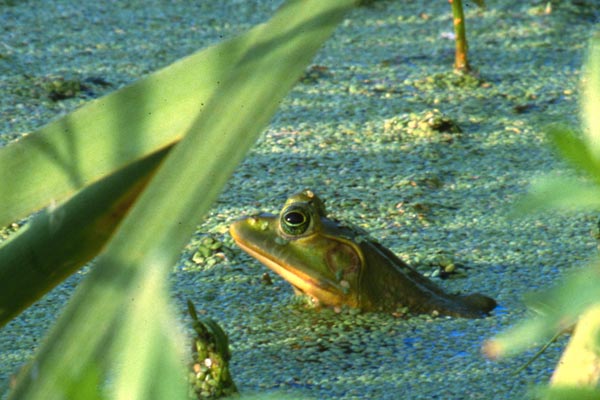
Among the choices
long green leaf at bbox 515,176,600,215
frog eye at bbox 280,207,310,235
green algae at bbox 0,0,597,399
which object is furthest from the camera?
frog eye at bbox 280,207,310,235

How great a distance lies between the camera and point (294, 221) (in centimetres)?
205

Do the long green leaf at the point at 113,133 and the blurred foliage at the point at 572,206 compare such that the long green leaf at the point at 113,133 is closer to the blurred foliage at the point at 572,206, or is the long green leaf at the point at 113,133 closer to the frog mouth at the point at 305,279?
the blurred foliage at the point at 572,206

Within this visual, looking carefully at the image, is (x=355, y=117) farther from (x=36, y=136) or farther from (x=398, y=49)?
(x=36, y=136)

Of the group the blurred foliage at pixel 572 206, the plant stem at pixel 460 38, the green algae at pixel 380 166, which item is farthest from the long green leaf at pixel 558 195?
the plant stem at pixel 460 38

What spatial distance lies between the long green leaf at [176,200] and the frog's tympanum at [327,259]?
1.53 metres

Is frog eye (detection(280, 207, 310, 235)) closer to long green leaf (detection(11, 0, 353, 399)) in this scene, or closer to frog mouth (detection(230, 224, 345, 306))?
frog mouth (detection(230, 224, 345, 306))

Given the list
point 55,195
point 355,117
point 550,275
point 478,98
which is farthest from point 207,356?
point 478,98

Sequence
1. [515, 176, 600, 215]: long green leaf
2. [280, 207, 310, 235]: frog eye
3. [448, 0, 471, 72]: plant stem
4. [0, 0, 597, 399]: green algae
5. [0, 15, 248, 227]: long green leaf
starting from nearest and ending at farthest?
[515, 176, 600, 215]: long green leaf → [0, 15, 248, 227]: long green leaf → [0, 0, 597, 399]: green algae → [280, 207, 310, 235]: frog eye → [448, 0, 471, 72]: plant stem

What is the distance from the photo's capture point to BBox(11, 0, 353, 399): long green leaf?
1.35 ft

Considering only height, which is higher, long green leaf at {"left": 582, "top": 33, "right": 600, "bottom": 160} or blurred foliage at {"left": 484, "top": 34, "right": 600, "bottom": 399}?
long green leaf at {"left": 582, "top": 33, "right": 600, "bottom": 160}

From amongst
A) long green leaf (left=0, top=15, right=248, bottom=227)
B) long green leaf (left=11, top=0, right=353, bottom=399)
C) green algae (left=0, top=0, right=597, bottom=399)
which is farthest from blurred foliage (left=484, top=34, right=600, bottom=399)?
green algae (left=0, top=0, right=597, bottom=399)

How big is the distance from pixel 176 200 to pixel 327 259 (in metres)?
1.63

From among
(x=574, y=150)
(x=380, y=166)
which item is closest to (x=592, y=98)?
(x=574, y=150)

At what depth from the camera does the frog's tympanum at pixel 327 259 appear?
2047 millimetres
